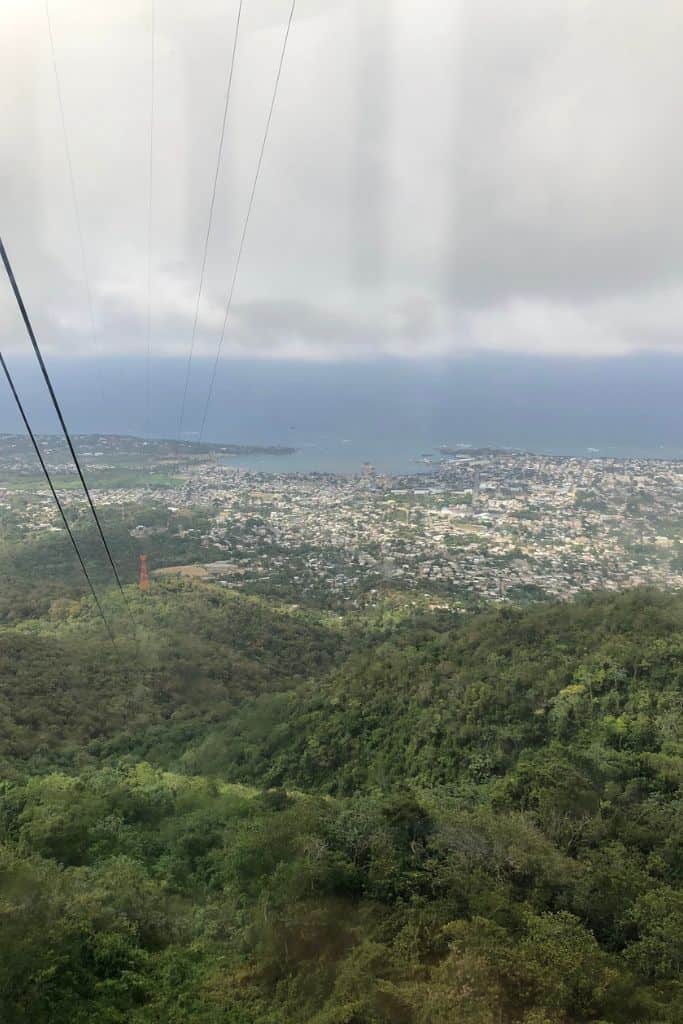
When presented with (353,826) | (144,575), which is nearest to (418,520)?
(144,575)

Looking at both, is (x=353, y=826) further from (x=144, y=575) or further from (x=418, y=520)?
(x=418, y=520)

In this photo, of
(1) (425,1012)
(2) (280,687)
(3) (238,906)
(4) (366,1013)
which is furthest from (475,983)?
(2) (280,687)

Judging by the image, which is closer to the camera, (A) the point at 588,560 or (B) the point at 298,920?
(B) the point at 298,920

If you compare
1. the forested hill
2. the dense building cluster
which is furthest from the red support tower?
the forested hill

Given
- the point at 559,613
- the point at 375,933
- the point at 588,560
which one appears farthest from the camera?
the point at 588,560

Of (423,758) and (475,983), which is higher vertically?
(475,983)

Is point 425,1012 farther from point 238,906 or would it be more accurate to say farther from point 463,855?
point 238,906

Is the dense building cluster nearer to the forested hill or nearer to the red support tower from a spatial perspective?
the red support tower
